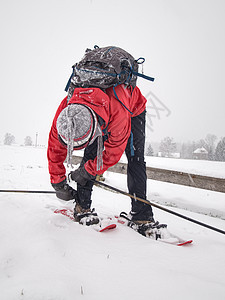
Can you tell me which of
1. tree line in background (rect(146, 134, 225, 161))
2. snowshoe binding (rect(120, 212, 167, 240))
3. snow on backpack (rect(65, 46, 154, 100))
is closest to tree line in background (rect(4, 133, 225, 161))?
tree line in background (rect(146, 134, 225, 161))

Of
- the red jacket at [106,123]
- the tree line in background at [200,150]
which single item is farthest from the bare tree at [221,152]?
the red jacket at [106,123]

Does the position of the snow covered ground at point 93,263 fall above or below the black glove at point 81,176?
below

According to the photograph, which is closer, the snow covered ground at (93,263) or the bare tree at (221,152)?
the snow covered ground at (93,263)

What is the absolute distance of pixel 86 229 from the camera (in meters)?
1.64

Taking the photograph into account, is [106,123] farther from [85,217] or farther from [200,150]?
[200,150]

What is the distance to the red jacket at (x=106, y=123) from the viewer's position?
154 centimetres

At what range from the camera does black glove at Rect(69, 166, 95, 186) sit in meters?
1.75

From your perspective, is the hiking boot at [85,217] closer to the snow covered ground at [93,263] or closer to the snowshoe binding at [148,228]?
the snow covered ground at [93,263]

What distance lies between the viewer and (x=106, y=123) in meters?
1.59

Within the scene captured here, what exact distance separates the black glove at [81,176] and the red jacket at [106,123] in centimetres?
5

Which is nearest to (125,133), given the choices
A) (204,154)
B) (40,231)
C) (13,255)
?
(40,231)

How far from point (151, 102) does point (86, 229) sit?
57.4 inches

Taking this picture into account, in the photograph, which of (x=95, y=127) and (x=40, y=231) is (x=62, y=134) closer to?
(x=95, y=127)

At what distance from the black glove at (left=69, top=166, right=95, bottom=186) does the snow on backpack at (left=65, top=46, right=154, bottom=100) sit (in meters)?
0.74
